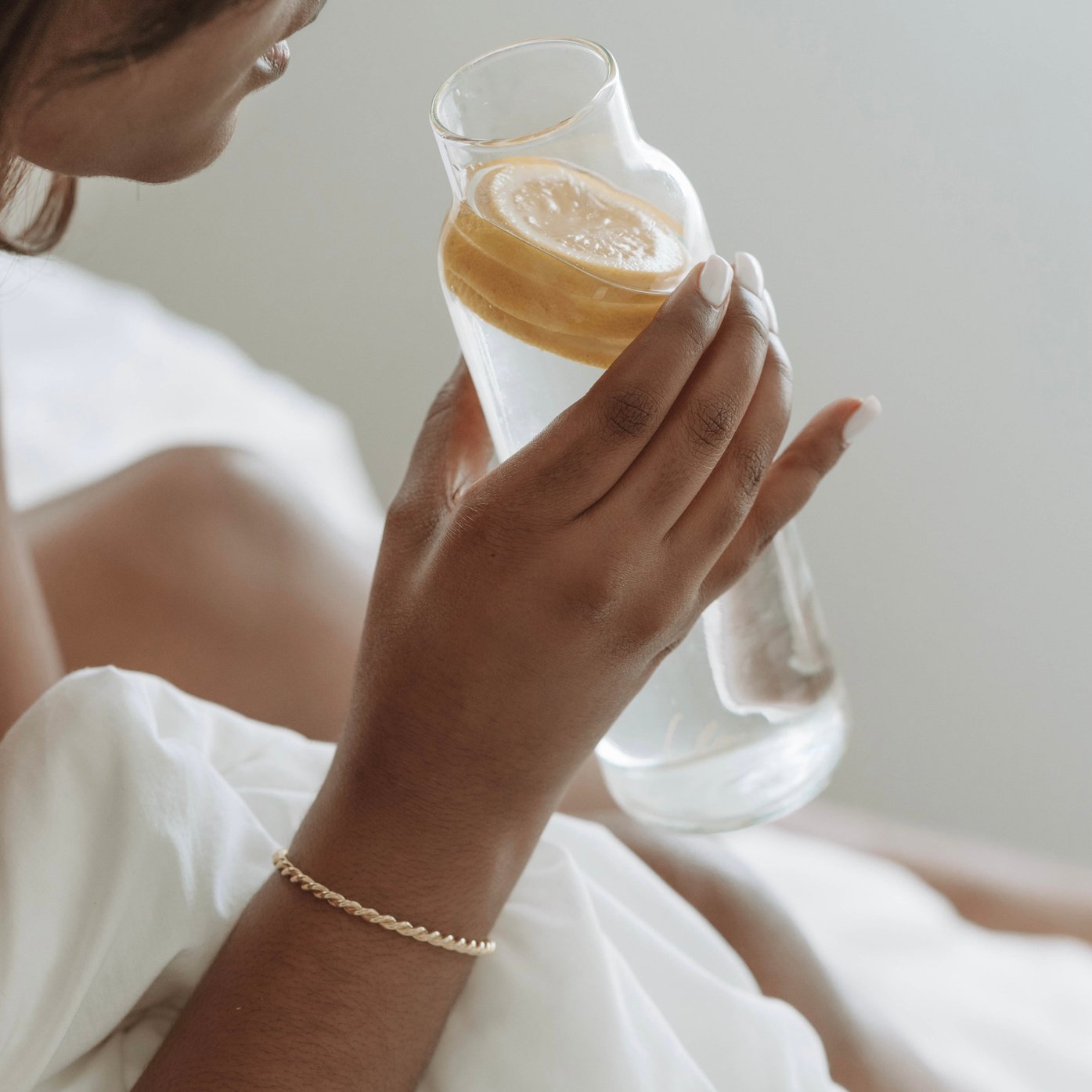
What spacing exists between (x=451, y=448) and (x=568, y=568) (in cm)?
14

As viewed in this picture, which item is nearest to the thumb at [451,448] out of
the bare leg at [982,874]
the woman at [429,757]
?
the woman at [429,757]

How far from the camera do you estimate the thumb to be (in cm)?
56

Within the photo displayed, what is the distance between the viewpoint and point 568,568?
0.48 m

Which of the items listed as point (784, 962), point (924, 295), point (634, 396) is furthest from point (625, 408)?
point (924, 295)

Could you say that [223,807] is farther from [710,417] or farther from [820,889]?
[820,889]

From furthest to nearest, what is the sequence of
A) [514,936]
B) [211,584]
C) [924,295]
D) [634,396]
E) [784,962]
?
[924,295]
[211,584]
[784,962]
[514,936]
[634,396]

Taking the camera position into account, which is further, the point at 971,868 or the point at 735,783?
the point at 971,868

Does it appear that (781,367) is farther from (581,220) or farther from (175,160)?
(175,160)

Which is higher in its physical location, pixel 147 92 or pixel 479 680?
pixel 147 92

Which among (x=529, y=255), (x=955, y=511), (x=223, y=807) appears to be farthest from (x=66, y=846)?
(x=955, y=511)

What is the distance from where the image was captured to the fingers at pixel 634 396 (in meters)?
0.46

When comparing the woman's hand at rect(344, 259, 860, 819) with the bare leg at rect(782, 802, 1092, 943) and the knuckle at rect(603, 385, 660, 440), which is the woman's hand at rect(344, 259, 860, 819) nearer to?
the knuckle at rect(603, 385, 660, 440)

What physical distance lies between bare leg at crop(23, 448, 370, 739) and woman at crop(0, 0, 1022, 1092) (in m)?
0.28

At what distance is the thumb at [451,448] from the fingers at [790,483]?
13cm
